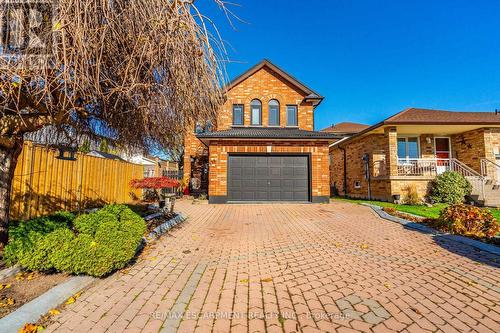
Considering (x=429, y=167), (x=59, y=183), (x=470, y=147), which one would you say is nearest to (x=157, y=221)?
(x=59, y=183)

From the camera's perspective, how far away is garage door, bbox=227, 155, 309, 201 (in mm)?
12922

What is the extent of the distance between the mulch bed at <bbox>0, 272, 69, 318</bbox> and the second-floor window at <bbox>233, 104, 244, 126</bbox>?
1326 centimetres

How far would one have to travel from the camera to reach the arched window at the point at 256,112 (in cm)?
1590

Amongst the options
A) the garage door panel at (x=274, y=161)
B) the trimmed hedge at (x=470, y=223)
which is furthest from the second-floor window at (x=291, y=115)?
the trimmed hedge at (x=470, y=223)

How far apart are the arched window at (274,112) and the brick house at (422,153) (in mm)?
5551

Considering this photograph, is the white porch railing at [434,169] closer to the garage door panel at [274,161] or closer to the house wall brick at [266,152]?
the house wall brick at [266,152]

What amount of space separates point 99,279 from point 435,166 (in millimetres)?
17011

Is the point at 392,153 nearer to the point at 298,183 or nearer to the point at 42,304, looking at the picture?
Result: the point at 298,183

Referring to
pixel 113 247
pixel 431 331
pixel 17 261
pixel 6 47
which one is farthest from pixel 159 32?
pixel 431 331

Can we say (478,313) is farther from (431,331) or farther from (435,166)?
(435,166)

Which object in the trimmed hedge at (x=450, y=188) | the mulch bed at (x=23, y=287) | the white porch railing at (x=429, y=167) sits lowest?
the mulch bed at (x=23, y=287)

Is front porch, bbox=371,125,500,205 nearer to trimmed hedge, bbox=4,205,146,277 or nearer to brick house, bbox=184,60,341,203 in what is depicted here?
brick house, bbox=184,60,341,203

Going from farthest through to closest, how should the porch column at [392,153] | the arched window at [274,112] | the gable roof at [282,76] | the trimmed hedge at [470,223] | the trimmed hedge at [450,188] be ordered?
the arched window at [274,112]
the gable roof at [282,76]
the porch column at [392,153]
the trimmed hedge at [450,188]
the trimmed hedge at [470,223]

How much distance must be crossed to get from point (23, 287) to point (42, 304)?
77 centimetres
